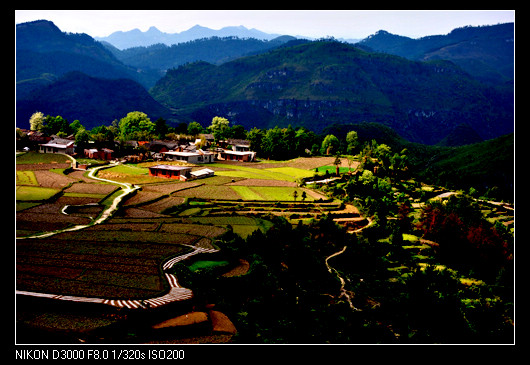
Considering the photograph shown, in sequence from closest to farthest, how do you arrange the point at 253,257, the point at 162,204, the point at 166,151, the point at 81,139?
the point at 253,257 < the point at 162,204 < the point at 81,139 < the point at 166,151

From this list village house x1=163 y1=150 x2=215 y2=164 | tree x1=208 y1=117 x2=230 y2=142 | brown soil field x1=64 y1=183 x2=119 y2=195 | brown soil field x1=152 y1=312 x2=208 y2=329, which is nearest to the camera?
brown soil field x1=152 y1=312 x2=208 y2=329

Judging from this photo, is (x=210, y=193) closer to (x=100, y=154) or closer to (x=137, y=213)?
(x=137, y=213)

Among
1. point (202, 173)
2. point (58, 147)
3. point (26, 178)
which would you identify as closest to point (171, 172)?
point (202, 173)

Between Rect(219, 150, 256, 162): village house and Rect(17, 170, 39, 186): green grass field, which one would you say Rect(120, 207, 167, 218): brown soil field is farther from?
Rect(219, 150, 256, 162): village house

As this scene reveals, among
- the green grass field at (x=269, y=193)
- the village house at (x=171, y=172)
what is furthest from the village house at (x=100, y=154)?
the green grass field at (x=269, y=193)

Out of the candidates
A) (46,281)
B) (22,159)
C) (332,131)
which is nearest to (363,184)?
(46,281)

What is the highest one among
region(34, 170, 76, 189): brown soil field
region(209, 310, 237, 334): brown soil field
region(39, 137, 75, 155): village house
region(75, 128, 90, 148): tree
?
region(75, 128, 90, 148): tree

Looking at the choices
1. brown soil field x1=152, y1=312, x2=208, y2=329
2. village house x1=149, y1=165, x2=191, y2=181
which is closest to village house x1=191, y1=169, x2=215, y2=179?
village house x1=149, y1=165, x2=191, y2=181
